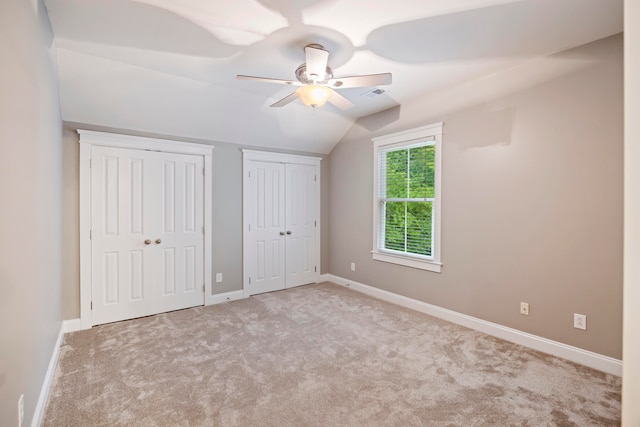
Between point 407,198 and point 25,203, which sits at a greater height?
point 407,198

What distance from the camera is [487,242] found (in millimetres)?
3275

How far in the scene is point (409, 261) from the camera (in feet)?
13.4

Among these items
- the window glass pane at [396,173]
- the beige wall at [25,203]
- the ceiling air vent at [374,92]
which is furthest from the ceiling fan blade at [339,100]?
the beige wall at [25,203]

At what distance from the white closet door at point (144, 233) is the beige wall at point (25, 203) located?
1.00 meters

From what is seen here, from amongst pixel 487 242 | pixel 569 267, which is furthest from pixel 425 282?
pixel 569 267

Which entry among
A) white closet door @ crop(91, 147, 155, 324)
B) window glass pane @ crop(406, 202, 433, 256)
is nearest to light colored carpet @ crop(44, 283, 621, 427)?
white closet door @ crop(91, 147, 155, 324)

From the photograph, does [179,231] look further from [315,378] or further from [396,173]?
[396,173]

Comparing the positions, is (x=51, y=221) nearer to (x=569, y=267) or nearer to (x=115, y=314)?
(x=115, y=314)

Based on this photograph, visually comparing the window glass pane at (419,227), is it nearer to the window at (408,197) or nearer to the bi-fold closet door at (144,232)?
the window at (408,197)

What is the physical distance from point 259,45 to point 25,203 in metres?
1.93

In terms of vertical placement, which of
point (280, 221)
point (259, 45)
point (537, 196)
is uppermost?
point (259, 45)

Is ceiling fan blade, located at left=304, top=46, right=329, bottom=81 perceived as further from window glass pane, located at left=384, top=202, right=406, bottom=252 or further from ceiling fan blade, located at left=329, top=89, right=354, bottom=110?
window glass pane, located at left=384, top=202, right=406, bottom=252

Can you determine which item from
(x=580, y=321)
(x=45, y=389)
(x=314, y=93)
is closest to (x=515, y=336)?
(x=580, y=321)

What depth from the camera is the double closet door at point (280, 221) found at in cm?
461
